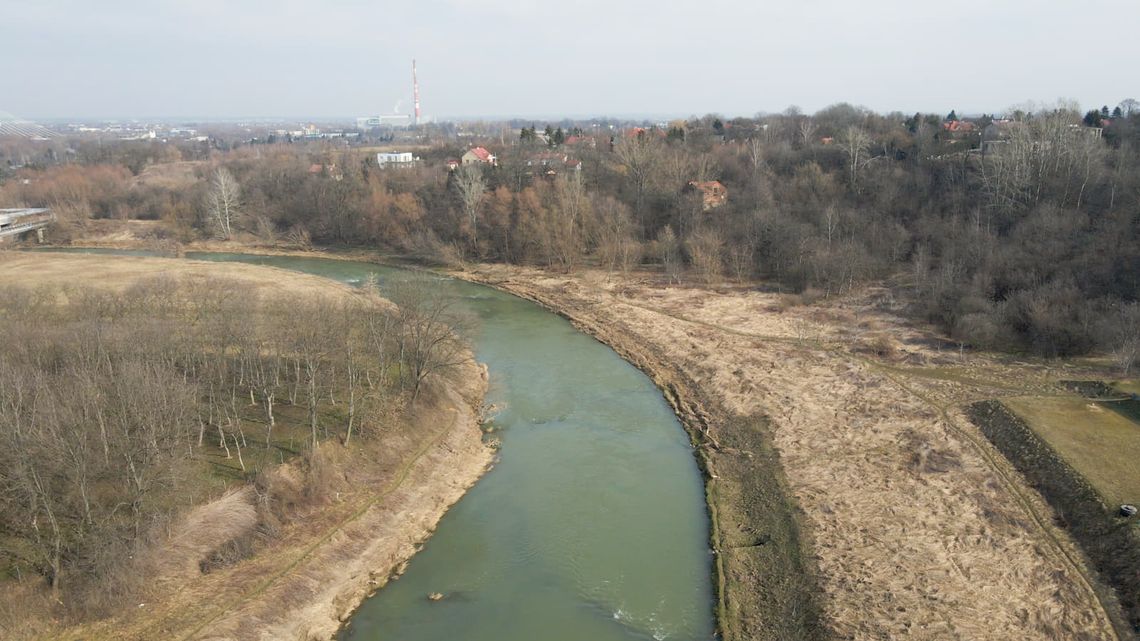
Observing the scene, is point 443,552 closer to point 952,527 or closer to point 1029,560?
point 952,527

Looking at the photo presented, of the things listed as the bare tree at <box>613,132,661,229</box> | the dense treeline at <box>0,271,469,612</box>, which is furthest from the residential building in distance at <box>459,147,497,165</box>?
the dense treeline at <box>0,271,469,612</box>

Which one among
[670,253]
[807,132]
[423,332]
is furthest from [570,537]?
[807,132]

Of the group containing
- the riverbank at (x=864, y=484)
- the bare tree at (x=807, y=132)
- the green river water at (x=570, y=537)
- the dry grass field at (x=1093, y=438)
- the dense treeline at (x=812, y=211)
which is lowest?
the green river water at (x=570, y=537)

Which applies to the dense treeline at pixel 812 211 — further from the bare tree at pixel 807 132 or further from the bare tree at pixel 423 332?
the bare tree at pixel 423 332

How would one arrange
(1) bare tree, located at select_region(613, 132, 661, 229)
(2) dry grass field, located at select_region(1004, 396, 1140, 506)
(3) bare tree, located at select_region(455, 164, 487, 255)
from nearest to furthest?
(2) dry grass field, located at select_region(1004, 396, 1140, 506) < (3) bare tree, located at select_region(455, 164, 487, 255) < (1) bare tree, located at select_region(613, 132, 661, 229)

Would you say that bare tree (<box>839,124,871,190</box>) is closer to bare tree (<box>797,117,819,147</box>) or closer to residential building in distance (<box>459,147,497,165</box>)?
bare tree (<box>797,117,819,147</box>)

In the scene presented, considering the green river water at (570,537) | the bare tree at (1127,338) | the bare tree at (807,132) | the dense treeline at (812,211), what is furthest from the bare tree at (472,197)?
the bare tree at (1127,338)

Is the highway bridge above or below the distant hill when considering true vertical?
below

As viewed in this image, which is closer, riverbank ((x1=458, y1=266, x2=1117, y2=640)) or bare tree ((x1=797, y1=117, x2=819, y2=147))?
riverbank ((x1=458, y1=266, x2=1117, y2=640))
